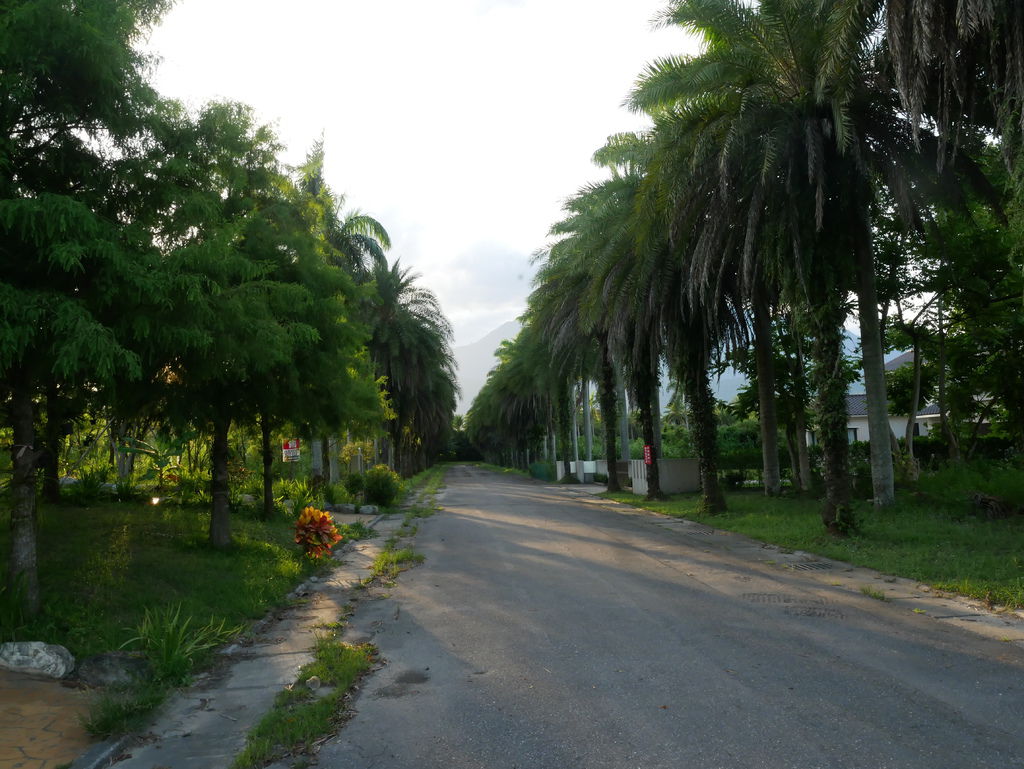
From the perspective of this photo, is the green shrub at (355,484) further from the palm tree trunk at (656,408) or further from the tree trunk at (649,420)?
the palm tree trunk at (656,408)

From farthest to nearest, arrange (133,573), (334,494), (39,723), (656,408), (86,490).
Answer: (656,408), (334,494), (86,490), (133,573), (39,723)

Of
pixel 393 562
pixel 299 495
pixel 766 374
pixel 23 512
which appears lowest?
pixel 393 562

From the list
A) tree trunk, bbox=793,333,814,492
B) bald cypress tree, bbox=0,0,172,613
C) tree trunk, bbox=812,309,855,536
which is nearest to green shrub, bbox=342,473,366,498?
tree trunk, bbox=793,333,814,492

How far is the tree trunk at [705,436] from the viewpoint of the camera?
2000cm

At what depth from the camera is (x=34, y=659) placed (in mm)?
6531

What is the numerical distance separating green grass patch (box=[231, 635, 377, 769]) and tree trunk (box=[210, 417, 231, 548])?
227 inches

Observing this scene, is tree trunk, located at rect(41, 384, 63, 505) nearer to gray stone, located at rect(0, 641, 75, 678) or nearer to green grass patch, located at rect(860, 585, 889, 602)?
gray stone, located at rect(0, 641, 75, 678)

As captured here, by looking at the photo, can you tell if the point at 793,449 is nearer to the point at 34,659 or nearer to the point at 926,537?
the point at 926,537

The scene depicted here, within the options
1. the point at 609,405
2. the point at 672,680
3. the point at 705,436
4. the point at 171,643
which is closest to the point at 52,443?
the point at 171,643

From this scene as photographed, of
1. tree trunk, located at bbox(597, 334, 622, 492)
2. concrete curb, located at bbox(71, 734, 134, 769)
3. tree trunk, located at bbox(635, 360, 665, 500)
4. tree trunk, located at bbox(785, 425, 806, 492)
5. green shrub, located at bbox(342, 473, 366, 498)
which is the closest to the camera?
concrete curb, located at bbox(71, 734, 134, 769)

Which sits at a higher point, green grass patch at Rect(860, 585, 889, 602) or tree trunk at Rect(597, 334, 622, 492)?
tree trunk at Rect(597, 334, 622, 492)

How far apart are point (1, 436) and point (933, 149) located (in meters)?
17.1

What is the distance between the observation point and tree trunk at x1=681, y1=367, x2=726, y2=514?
20.0 m

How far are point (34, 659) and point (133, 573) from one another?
9.84 ft
